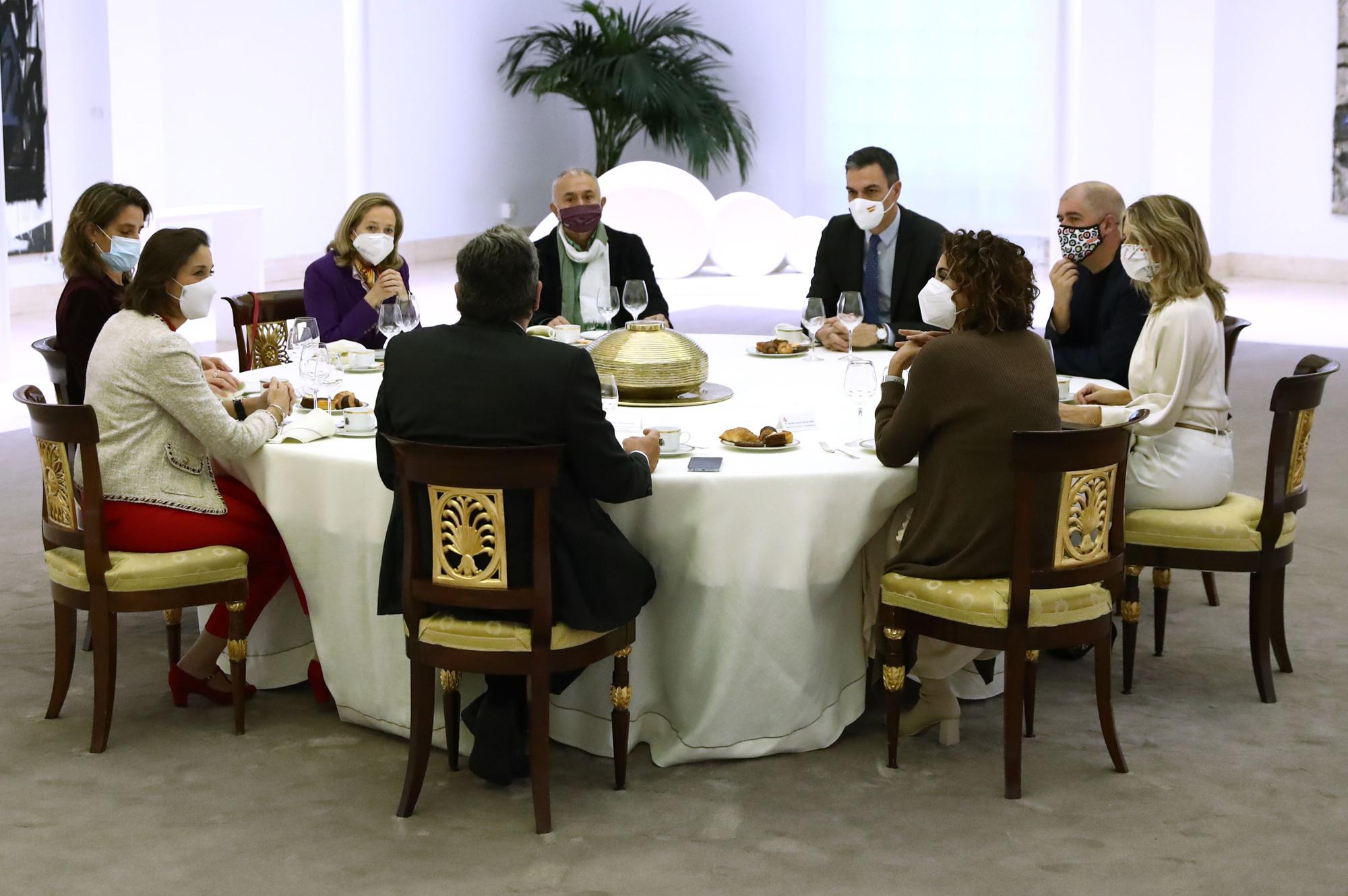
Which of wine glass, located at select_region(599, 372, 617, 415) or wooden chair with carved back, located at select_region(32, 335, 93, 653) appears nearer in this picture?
wine glass, located at select_region(599, 372, 617, 415)

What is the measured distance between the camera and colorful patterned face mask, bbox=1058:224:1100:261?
4.62 meters

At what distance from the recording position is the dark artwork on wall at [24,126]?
10969 mm

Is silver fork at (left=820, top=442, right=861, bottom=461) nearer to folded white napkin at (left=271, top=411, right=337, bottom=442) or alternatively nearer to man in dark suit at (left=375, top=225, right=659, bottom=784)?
man in dark suit at (left=375, top=225, right=659, bottom=784)

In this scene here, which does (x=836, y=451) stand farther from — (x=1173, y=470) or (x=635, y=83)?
(x=635, y=83)

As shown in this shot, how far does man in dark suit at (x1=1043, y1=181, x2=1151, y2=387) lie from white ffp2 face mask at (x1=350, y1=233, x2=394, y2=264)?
2208mm

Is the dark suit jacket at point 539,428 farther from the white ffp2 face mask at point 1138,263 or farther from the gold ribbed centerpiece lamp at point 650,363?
the white ffp2 face mask at point 1138,263

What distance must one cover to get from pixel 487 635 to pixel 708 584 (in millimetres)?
552

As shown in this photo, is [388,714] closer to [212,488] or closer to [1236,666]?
[212,488]

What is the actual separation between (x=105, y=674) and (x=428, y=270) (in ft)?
35.1

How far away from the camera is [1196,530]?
156 inches

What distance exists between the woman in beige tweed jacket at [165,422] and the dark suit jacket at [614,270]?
1.87 meters

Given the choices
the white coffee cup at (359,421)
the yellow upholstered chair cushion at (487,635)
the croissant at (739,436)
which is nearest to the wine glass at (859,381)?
the croissant at (739,436)

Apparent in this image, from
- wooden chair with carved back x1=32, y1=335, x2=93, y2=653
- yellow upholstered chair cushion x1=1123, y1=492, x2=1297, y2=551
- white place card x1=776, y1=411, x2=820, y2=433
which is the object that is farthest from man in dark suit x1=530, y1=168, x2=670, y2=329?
yellow upholstered chair cushion x1=1123, y1=492, x2=1297, y2=551

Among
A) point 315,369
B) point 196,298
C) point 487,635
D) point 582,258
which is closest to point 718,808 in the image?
point 487,635
